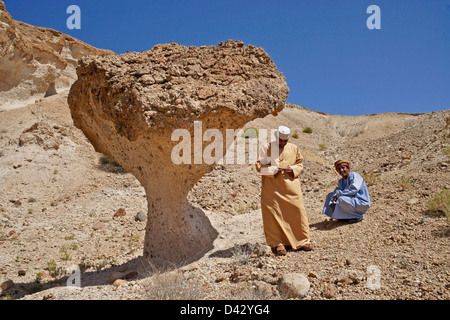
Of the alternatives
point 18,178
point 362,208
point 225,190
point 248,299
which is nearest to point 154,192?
point 248,299

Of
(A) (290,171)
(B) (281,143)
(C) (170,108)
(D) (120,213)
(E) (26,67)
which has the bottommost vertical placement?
(D) (120,213)

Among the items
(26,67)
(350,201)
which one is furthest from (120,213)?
(26,67)

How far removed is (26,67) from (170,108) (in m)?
15.2

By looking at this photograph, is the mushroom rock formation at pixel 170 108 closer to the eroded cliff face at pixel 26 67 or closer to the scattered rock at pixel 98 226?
the scattered rock at pixel 98 226

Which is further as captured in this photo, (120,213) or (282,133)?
(120,213)

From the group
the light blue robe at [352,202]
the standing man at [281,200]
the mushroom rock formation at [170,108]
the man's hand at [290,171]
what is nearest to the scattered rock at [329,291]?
the standing man at [281,200]

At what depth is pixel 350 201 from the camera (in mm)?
5582

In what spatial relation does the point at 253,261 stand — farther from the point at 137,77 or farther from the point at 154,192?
the point at 137,77

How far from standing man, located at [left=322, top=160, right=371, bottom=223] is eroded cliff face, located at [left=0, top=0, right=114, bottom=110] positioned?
14.1 m

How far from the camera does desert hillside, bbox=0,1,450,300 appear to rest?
3467 millimetres

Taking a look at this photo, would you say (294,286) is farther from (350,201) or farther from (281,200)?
(350,201)

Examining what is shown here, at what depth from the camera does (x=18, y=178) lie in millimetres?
10531

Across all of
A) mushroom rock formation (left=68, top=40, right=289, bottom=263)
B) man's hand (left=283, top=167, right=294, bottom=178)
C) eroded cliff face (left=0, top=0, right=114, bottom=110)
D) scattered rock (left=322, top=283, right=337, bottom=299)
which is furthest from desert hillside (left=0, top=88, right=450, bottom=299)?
eroded cliff face (left=0, top=0, right=114, bottom=110)
